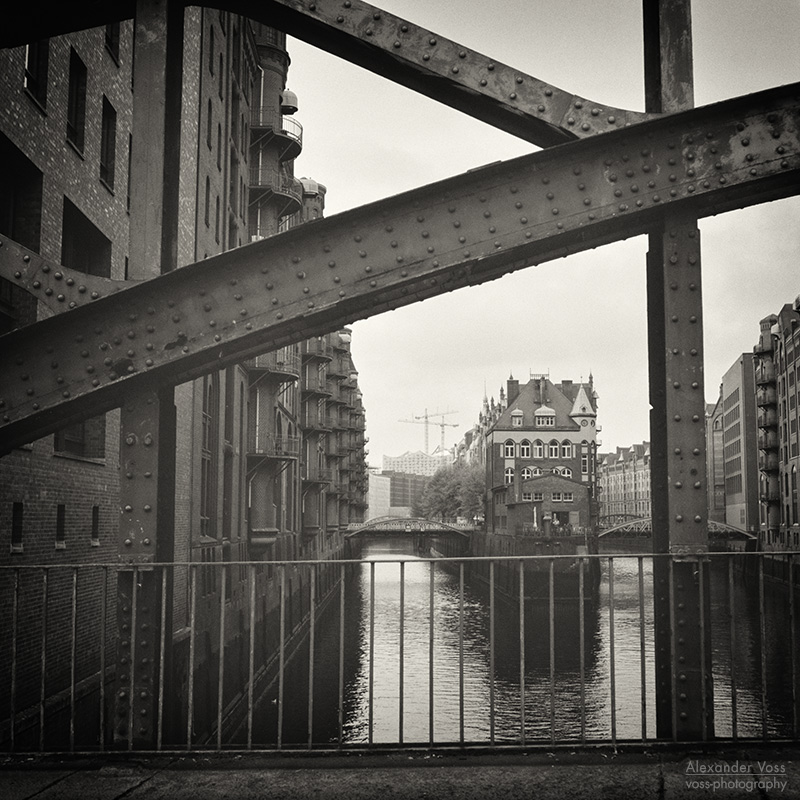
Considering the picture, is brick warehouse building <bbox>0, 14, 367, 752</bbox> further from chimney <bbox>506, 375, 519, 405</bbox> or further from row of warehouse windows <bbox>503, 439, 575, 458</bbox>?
chimney <bbox>506, 375, 519, 405</bbox>

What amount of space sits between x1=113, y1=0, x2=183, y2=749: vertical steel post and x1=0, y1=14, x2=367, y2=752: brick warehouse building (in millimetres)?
199

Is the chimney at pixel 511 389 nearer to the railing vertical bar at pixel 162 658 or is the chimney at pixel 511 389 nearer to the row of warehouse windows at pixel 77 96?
the row of warehouse windows at pixel 77 96

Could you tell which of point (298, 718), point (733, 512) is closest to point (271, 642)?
point (298, 718)

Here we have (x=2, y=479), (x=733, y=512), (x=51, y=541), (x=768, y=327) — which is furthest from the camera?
(x=733, y=512)

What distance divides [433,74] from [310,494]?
5126 cm

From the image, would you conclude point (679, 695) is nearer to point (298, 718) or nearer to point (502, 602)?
point (298, 718)

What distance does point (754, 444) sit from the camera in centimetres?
7938

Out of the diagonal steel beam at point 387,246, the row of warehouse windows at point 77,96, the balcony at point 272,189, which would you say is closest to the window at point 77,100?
the row of warehouse windows at point 77,96

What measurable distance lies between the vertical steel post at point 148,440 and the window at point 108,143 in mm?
12564

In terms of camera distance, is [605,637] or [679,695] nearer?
[679,695]

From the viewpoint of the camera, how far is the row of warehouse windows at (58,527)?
12148 millimetres

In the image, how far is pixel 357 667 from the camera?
2936cm

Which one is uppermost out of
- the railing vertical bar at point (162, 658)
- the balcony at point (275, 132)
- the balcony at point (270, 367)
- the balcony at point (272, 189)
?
the balcony at point (275, 132)

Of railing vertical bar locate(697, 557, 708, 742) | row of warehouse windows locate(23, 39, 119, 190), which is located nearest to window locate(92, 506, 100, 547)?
row of warehouse windows locate(23, 39, 119, 190)
